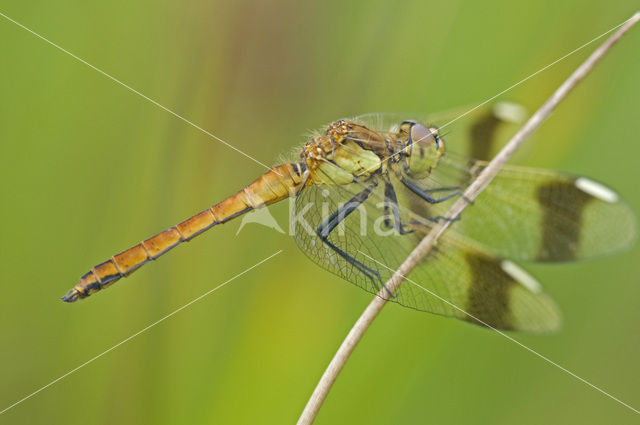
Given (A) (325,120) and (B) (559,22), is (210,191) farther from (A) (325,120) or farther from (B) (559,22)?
(B) (559,22)

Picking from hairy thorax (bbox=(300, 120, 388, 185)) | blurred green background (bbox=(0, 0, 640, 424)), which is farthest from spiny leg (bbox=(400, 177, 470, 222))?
blurred green background (bbox=(0, 0, 640, 424))

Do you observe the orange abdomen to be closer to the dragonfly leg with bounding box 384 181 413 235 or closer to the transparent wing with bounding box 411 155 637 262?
the dragonfly leg with bounding box 384 181 413 235

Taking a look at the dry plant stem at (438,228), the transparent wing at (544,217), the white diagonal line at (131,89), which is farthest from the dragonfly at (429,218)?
the white diagonal line at (131,89)

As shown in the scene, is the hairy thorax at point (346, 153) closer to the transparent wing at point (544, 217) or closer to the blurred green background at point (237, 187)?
the blurred green background at point (237, 187)

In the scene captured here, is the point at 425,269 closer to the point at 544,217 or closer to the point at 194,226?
the point at 544,217

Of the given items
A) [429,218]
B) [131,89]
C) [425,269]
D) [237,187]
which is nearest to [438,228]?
[425,269]

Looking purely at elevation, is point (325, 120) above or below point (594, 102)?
above

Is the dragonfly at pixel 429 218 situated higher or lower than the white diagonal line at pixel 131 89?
lower

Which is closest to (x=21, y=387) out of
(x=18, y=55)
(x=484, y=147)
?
(x=18, y=55)
